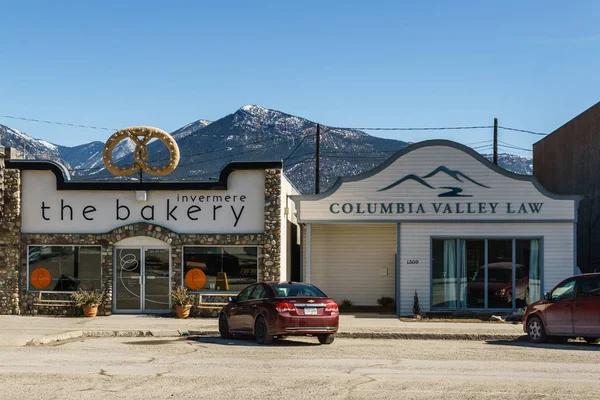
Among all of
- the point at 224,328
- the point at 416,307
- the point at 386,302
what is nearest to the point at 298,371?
the point at 224,328

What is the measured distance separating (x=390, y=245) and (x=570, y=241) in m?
6.53

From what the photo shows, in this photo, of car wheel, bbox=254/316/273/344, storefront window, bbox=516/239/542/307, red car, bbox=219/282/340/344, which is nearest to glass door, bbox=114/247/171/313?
red car, bbox=219/282/340/344

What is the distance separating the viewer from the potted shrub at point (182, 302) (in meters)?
25.8

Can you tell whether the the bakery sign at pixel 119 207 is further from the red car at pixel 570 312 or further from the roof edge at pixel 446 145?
the red car at pixel 570 312

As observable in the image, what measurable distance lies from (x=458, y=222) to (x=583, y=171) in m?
9.89

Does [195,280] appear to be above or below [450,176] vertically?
below

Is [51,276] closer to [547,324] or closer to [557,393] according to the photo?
[547,324]

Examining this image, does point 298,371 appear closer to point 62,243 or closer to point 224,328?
point 224,328

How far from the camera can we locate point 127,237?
2670 centimetres

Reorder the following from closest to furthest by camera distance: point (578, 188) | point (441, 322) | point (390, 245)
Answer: point (441, 322)
point (390, 245)
point (578, 188)

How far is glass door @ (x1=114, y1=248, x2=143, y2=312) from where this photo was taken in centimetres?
2680

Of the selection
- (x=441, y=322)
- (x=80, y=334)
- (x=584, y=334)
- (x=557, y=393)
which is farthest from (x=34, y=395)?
(x=441, y=322)

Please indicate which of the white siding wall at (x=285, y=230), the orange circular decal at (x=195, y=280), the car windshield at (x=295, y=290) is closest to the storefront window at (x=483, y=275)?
the white siding wall at (x=285, y=230)

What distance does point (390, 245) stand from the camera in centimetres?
3020
